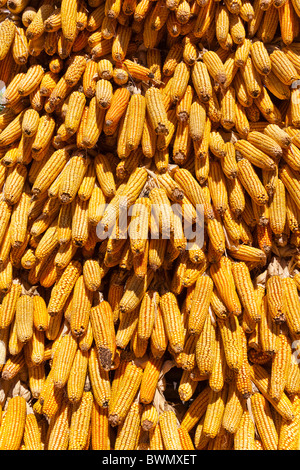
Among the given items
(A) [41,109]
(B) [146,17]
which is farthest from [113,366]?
(B) [146,17]

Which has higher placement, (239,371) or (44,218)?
(44,218)

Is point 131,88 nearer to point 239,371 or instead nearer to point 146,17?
point 146,17

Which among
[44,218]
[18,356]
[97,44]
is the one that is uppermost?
[97,44]
